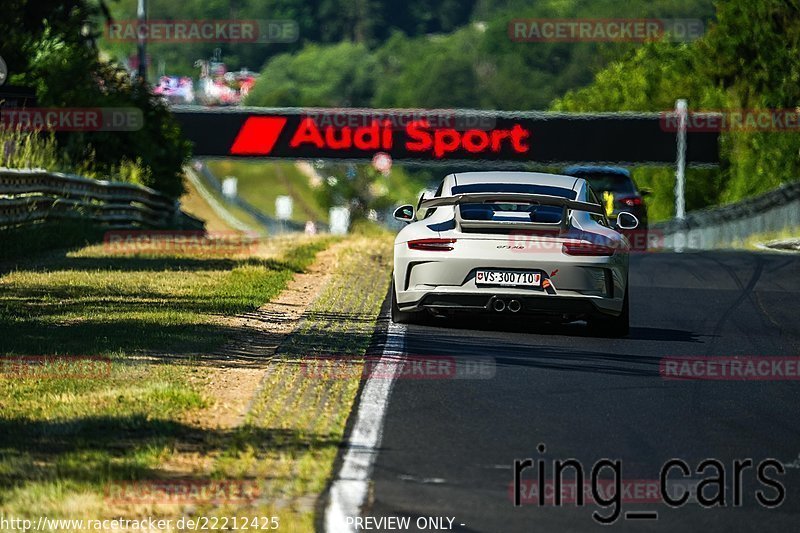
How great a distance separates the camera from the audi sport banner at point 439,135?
2087 inches

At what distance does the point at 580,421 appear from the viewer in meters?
9.52

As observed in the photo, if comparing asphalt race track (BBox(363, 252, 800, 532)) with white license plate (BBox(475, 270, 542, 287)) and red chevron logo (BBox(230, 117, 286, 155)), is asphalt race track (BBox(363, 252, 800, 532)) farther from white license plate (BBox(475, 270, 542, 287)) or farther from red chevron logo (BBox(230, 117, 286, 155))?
red chevron logo (BBox(230, 117, 286, 155))

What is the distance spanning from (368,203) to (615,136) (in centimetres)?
11857

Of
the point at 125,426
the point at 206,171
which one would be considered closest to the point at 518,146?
the point at 125,426

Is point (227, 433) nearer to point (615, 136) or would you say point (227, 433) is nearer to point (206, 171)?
point (615, 136)

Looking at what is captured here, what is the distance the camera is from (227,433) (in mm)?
8672

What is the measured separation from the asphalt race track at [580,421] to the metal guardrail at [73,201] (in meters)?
9.79
